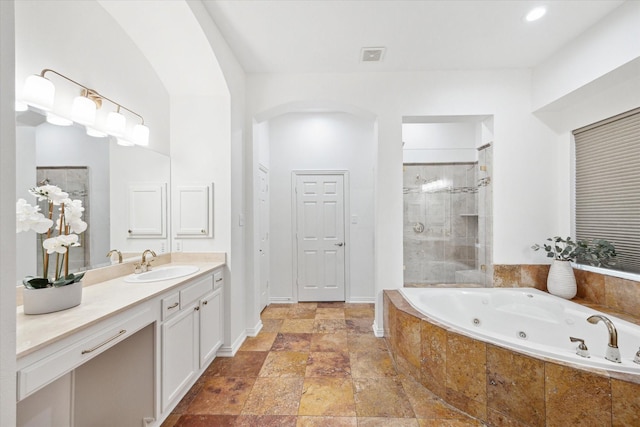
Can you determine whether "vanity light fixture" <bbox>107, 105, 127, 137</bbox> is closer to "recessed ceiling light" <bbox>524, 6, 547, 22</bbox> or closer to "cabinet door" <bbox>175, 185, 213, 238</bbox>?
Answer: "cabinet door" <bbox>175, 185, 213, 238</bbox>

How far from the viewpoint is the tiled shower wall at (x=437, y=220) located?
3588 millimetres

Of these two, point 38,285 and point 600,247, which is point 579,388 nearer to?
point 600,247

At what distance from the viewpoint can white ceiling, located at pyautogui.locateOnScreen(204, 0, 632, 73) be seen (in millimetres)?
2057

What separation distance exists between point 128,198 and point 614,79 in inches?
154

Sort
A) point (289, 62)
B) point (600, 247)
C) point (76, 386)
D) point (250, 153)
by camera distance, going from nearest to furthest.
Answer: point (76, 386)
point (600, 247)
point (289, 62)
point (250, 153)

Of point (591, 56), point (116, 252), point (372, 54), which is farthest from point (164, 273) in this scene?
point (591, 56)

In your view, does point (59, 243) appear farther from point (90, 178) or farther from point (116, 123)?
point (116, 123)

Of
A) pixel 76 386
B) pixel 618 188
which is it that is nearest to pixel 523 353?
pixel 618 188

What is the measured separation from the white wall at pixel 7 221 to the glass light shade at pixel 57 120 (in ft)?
3.10

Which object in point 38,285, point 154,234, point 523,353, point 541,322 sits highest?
point 154,234

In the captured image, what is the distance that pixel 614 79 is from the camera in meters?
2.17

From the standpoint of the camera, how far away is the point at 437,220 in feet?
12.2

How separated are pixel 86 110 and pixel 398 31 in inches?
Answer: 93.7

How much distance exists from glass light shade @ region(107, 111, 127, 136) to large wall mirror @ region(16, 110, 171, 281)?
7 cm
